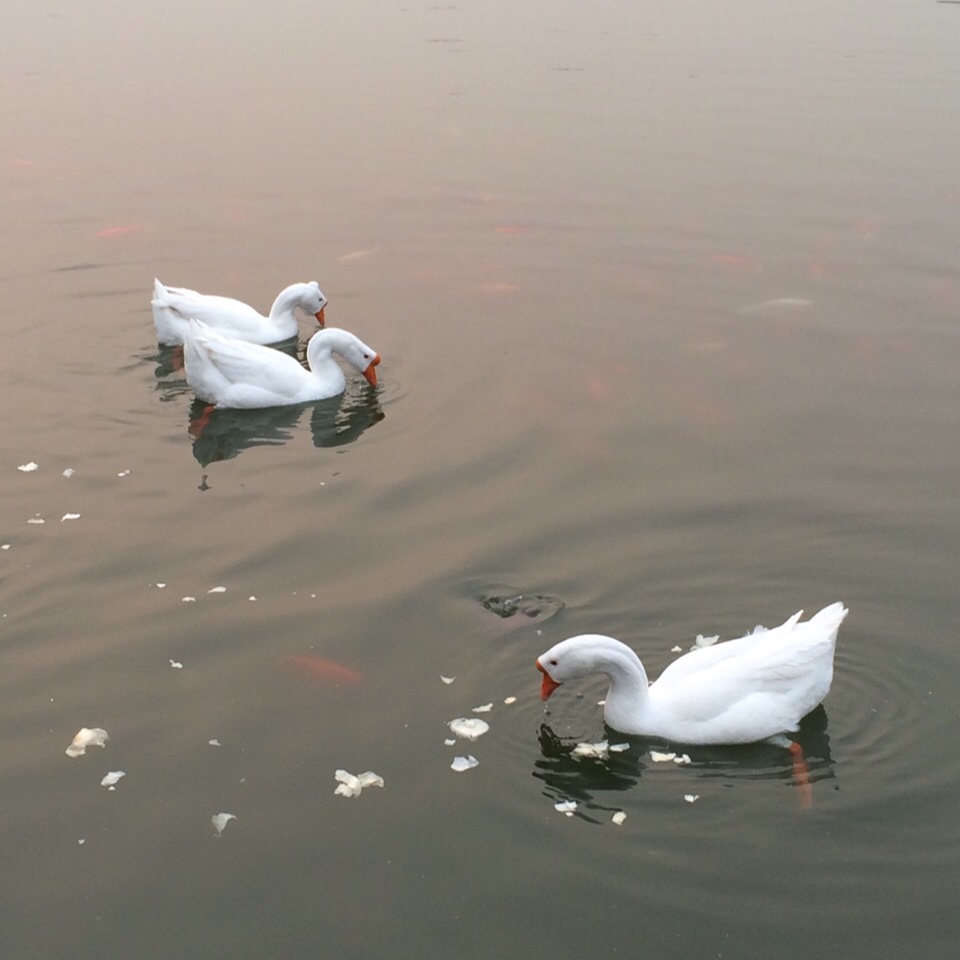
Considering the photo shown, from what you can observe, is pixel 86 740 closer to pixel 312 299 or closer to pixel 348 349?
pixel 348 349

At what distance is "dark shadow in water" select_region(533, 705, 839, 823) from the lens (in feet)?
21.8

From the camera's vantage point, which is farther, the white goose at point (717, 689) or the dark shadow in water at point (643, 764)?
the white goose at point (717, 689)

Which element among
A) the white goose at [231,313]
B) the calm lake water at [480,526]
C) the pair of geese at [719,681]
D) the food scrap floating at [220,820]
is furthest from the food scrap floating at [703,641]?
the white goose at [231,313]

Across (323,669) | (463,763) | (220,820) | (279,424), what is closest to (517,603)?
(323,669)

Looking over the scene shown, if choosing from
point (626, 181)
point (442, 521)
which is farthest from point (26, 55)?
point (442, 521)

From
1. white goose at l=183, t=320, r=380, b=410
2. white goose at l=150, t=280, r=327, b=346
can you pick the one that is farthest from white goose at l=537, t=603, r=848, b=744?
white goose at l=150, t=280, r=327, b=346

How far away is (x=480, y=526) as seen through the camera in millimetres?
9172

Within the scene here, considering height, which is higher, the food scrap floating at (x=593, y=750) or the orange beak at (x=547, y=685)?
the orange beak at (x=547, y=685)

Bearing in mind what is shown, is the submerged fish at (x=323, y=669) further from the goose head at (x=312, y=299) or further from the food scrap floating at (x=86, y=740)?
the goose head at (x=312, y=299)

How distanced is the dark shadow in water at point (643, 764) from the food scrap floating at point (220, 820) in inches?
57.2

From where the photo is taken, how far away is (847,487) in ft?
31.7

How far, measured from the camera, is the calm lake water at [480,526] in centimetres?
607

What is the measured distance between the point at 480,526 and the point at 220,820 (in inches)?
127

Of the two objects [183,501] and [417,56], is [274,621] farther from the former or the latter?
[417,56]
